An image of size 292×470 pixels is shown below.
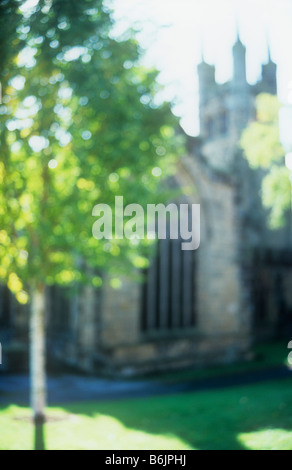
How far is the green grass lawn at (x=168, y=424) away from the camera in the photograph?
5.43 metres

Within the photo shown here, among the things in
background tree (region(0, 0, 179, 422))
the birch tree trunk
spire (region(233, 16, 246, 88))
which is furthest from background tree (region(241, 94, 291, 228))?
spire (region(233, 16, 246, 88))

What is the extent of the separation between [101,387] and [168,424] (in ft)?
12.9

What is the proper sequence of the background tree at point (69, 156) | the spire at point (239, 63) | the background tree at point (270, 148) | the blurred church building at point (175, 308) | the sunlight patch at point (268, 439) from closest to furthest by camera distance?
the sunlight patch at point (268, 439) < the background tree at point (69, 156) < the blurred church building at point (175, 308) < the background tree at point (270, 148) < the spire at point (239, 63)

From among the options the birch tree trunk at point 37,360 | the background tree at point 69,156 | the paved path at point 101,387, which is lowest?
the paved path at point 101,387

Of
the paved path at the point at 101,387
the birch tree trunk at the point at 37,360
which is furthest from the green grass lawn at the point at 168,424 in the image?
the paved path at the point at 101,387

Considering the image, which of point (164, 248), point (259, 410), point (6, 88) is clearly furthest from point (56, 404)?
point (164, 248)

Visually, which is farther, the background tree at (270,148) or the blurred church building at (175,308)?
the background tree at (270,148)

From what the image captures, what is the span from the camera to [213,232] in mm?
15375

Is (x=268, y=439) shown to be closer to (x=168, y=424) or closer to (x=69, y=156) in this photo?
(x=168, y=424)

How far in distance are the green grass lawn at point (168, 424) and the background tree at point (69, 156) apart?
83 cm

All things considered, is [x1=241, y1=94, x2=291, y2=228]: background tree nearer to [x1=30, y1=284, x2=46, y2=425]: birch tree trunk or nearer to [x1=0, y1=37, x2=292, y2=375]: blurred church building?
[x1=0, y1=37, x2=292, y2=375]: blurred church building

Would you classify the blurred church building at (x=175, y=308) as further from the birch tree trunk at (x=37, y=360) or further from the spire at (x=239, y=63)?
the spire at (x=239, y=63)
